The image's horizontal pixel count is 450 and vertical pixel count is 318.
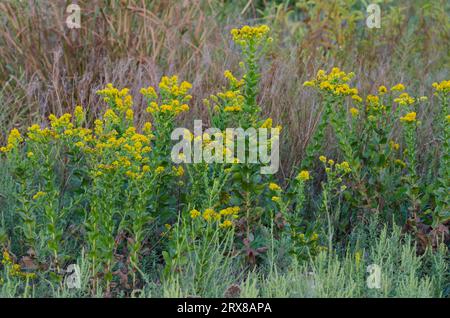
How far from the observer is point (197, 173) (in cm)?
352

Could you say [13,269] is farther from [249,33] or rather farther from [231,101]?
[249,33]

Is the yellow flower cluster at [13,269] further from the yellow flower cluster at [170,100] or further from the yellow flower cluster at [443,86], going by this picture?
the yellow flower cluster at [443,86]

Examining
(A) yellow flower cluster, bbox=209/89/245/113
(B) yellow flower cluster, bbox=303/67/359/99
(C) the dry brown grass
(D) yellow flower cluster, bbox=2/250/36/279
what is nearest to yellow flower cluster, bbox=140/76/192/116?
(A) yellow flower cluster, bbox=209/89/245/113

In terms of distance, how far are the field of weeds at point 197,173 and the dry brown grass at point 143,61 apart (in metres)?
0.02

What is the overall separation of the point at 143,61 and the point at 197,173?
1.74 m

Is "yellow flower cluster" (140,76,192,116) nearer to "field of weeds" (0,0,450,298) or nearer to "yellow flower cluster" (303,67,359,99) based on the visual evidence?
"field of weeds" (0,0,450,298)

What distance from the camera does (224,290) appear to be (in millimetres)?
3254

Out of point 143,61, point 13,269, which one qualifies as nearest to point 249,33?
point 13,269

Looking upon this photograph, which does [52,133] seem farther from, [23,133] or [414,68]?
[414,68]

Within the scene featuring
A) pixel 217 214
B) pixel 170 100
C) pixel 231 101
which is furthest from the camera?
pixel 231 101

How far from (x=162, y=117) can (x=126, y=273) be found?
67 centimetres

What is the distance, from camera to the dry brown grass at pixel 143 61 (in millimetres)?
4684

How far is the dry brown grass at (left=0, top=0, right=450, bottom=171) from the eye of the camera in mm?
4684

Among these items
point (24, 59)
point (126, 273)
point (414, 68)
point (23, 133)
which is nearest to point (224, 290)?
point (126, 273)
